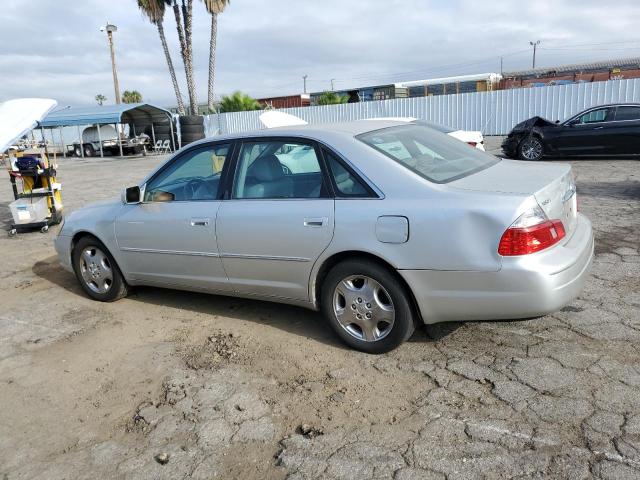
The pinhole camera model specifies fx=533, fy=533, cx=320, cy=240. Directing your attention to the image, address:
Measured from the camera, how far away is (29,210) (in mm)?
8656

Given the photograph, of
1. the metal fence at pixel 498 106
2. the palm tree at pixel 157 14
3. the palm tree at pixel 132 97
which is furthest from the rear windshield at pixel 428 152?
the palm tree at pixel 132 97

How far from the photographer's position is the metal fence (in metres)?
19.8

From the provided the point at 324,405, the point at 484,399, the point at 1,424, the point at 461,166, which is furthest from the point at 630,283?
the point at 1,424

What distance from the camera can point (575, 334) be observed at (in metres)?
3.70

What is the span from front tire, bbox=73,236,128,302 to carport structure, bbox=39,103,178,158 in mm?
22113

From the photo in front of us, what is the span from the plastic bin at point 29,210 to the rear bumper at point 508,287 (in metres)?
7.47

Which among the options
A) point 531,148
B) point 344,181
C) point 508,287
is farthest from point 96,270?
point 531,148

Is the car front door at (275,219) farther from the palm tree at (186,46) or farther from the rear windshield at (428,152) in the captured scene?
the palm tree at (186,46)

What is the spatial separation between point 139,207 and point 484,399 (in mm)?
3257

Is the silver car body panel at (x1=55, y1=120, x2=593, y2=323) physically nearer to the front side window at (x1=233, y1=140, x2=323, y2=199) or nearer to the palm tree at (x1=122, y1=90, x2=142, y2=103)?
the front side window at (x1=233, y1=140, x2=323, y2=199)

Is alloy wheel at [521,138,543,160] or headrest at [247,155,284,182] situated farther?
alloy wheel at [521,138,543,160]

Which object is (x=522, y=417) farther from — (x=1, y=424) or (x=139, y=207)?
(x=139, y=207)

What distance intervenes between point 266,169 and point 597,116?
440 inches

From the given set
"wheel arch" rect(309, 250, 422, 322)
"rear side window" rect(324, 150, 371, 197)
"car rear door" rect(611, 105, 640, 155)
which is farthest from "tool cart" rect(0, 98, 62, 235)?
"car rear door" rect(611, 105, 640, 155)
